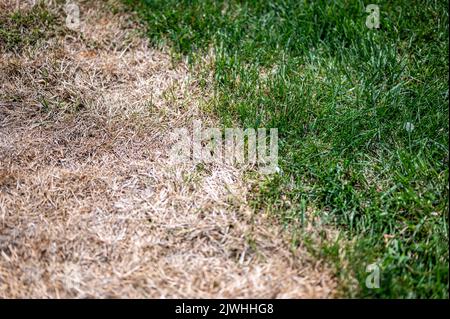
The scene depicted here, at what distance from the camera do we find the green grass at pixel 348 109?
2.35 meters

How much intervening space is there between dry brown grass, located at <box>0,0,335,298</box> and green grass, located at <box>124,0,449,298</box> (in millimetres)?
226

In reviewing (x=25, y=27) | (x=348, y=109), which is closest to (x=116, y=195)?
(x=348, y=109)

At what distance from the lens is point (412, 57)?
323 cm

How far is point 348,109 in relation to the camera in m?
2.93

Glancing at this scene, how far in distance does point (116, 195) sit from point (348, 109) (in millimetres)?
1428

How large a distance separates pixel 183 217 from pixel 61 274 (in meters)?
0.63

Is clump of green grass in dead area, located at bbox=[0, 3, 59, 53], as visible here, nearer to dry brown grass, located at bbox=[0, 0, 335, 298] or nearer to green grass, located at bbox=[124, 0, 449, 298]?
dry brown grass, located at bbox=[0, 0, 335, 298]

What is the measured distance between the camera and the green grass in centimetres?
235

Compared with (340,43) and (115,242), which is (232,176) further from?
(340,43)

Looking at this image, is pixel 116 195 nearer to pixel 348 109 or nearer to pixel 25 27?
pixel 348 109

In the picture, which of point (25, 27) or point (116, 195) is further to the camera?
point (25, 27)

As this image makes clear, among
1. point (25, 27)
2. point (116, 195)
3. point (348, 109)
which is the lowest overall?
point (116, 195)

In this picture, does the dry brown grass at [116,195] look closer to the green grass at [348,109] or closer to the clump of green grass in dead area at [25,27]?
the clump of green grass in dead area at [25,27]
